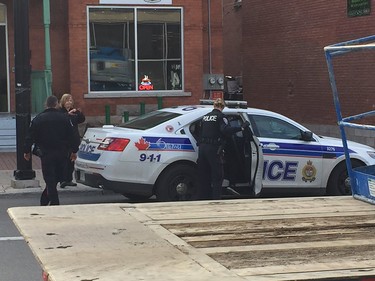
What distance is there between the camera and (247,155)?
9.73 meters

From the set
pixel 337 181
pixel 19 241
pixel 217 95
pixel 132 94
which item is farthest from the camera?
pixel 132 94

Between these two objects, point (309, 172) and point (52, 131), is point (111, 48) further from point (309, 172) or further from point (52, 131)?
point (52, 131)

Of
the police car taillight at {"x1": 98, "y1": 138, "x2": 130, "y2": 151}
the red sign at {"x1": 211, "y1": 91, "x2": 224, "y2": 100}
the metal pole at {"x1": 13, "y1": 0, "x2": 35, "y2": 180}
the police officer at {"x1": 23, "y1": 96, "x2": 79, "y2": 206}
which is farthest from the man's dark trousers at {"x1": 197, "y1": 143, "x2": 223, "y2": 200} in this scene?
the red sign at {"x1": 211, "y1": 91, "x2": 224, "y2": 100}

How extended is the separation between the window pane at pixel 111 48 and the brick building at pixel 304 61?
6.17 m

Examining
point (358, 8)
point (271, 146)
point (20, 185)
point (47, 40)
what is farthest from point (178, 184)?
point (358, 8)

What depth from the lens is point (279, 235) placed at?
10.9 ft

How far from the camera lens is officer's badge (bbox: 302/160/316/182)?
33.3ft

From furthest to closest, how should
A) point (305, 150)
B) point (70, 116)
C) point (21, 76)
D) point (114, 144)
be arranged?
point (21, 76), point (70, 116), point (305, 150), point (114, 144)

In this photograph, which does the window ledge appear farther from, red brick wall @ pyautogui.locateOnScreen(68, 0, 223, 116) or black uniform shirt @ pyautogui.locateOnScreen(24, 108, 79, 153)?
black uniform shirt @ pyautogui.locateOnScreen(24, 108, 79, 153)

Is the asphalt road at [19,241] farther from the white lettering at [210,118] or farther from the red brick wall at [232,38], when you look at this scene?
the red brick wall at [232,38]

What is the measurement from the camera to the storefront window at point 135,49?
17.9 m

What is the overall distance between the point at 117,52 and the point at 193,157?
8.99m

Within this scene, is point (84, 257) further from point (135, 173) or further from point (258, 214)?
point (135, 173)

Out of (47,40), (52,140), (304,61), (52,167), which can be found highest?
(47,40)
